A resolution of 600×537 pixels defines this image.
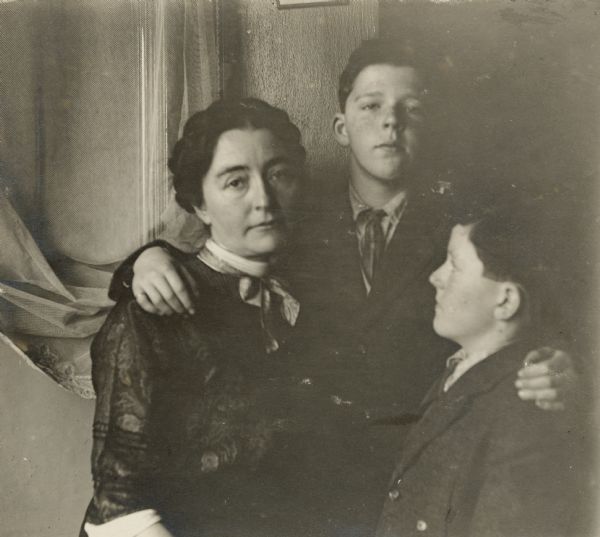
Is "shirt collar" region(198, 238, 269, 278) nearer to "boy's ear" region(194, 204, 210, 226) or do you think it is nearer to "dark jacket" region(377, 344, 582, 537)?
"boy's ear" region(194, 204, 210, 226)

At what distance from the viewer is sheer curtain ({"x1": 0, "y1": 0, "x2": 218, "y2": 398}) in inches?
90.6

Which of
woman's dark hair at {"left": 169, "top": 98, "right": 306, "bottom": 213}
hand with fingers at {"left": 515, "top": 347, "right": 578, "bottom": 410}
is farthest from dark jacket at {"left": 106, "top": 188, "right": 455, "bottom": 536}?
woman's dark hair at {"left": 169, "top": 98, "right": 306, "bottom": 213}

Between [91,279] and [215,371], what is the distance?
1.73 ft

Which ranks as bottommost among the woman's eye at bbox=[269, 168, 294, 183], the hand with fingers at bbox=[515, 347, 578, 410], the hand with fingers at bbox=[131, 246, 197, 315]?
the hand with fingers at bbox=[515, 347, 578, 410]

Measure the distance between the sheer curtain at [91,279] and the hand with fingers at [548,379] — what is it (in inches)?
43.1

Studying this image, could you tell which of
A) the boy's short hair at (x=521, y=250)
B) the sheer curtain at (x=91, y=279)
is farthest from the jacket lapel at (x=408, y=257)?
the sheer curtain at (x=91, y=279)

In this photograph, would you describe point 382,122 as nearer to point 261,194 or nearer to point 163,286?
point 261,194

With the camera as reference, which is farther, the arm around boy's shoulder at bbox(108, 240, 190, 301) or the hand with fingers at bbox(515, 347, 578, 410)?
the arm around boy's shoulder at bbox(108, 240, 190, 301)

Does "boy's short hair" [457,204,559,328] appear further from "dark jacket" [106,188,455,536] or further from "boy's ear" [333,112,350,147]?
"boy's ear" [333,112,350,147]

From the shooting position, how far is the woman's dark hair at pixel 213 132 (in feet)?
7.40

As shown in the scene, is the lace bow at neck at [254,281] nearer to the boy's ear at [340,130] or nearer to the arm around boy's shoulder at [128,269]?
the arm around boy's shoulder at [128,269]

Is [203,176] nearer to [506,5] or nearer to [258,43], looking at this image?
[258,43]

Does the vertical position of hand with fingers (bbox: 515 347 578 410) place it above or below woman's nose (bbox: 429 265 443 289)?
below

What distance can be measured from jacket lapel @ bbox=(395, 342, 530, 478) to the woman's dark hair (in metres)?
0.84
